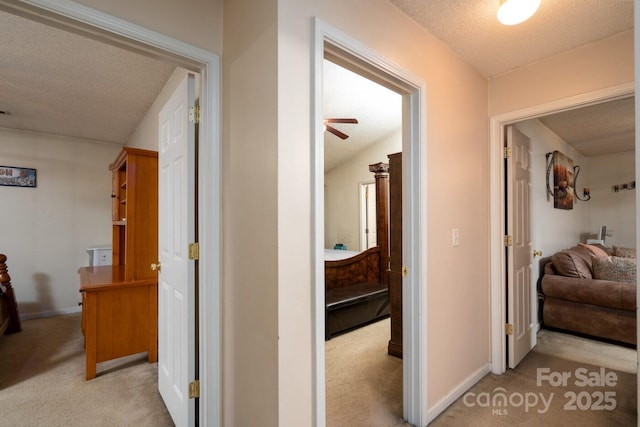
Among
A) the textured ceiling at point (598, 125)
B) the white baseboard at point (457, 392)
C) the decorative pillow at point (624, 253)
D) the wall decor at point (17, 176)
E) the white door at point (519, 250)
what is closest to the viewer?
the white baseboard at point (457, 392)

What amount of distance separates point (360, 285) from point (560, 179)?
3130mm

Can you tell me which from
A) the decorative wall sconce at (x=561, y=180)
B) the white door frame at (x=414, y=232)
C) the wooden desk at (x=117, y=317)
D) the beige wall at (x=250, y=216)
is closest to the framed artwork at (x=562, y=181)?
the decorative wall sconce at (x=561, y=180)

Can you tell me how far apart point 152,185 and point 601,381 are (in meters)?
4.00

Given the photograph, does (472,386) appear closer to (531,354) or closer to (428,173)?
(531,354)

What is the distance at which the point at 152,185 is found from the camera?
2.50 m

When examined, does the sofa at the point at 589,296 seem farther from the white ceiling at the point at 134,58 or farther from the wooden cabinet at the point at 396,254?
the wooden cabinet at the point at 396,254

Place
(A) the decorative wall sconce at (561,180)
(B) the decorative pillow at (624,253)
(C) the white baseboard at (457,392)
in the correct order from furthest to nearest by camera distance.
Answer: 1. (B) the decorative pillow at (624,253)
2. (A) the decorative wall sconce at (561,180)
3. (C) the white baseboard at (457,392)

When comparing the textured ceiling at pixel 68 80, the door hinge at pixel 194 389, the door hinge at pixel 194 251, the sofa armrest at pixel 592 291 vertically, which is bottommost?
the door hinge at pixel 194 389

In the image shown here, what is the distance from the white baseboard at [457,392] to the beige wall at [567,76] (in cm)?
208

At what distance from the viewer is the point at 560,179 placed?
13.3 feet

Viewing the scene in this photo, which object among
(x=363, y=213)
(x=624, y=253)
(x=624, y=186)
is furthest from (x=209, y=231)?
(x=624, y=186)

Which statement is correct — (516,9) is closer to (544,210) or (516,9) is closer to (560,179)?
(544,210)

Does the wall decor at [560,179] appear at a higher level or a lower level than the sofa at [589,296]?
higher

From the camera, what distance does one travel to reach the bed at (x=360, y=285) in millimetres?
3195
